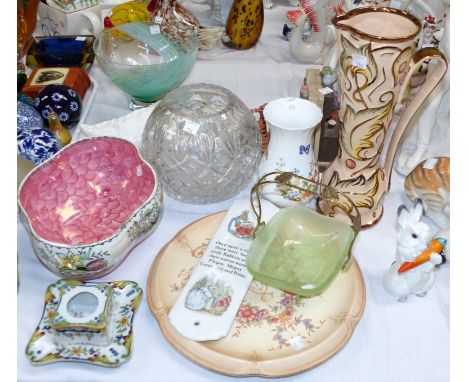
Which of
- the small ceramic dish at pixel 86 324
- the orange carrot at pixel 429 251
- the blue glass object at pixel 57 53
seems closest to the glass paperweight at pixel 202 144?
the small ceramic dish at pixel 86 324

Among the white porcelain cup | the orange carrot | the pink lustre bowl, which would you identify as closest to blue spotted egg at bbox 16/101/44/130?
the pink lustre bowl

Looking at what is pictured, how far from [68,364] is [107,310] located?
0.09m

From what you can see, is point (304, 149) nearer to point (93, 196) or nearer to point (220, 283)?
point (220, 283)

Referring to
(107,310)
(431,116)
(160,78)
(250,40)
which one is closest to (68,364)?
(107,310)

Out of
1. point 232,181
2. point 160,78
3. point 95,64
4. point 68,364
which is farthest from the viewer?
point 95,64

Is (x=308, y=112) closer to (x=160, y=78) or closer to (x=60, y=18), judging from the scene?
(x=160, y=78)

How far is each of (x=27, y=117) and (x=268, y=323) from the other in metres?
0.63

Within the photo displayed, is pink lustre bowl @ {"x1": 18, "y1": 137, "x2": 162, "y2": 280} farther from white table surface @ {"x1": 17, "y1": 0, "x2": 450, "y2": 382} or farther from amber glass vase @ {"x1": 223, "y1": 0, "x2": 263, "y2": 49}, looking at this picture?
amber glass vase @ {"x1": 223, "y1": 0, "x2": 263, "y2": 49}

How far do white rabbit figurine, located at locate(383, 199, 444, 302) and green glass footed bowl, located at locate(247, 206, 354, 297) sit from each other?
8 cm

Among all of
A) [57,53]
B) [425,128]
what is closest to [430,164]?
[425,128]

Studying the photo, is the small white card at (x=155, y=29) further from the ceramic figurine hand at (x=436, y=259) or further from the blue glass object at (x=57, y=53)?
the ceramic figurine hand at (x=436, y=259)

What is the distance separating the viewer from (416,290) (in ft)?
2.83

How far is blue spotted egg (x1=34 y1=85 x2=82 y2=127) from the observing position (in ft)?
3.85

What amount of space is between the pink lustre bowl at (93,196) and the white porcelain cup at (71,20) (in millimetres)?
512
